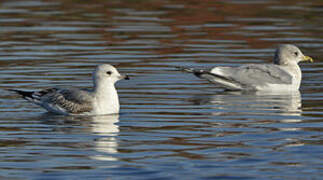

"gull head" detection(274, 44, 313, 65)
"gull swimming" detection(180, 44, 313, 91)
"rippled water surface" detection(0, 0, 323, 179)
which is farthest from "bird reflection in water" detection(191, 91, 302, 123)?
"gull head" detection(274, 44, 313, 65)

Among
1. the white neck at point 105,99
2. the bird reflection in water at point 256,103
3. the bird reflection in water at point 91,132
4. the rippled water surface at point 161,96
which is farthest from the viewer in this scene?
the bird reflection in water at point 256,103

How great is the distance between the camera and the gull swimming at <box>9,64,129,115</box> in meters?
12.9

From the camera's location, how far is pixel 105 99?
12883 mm

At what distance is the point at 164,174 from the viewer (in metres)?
9.17

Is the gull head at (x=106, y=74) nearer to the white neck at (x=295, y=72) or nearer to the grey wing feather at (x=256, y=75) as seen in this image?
the grey wing feather at (x=256, y=75)

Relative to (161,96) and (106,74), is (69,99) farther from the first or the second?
(161,96)

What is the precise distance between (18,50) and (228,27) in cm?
624

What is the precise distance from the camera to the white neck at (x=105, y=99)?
507 inches

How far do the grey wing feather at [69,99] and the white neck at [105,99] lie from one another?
0.12 m

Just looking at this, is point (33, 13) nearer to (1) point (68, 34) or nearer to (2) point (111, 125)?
(1) point (68, 34)

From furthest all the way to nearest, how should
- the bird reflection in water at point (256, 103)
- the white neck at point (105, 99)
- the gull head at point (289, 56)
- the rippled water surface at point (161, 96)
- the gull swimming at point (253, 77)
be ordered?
1. the gull head at point (289, 56)
2. the gull swimming at point (253, 77)
3. the bird reflection in water at point (256, 103)
4. the white neck at point (105, 99)
5. the rippled water surface at point (161, 96)

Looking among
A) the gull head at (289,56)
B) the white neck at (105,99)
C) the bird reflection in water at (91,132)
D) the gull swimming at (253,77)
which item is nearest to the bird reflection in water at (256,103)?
the gull swimming at (253,77)

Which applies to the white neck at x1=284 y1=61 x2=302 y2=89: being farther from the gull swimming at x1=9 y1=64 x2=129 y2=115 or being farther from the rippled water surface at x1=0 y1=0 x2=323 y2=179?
the gull swimming at x1=9 y1=64 x2=129 y2=115

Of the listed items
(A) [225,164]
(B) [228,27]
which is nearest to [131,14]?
(B) [228,27]
